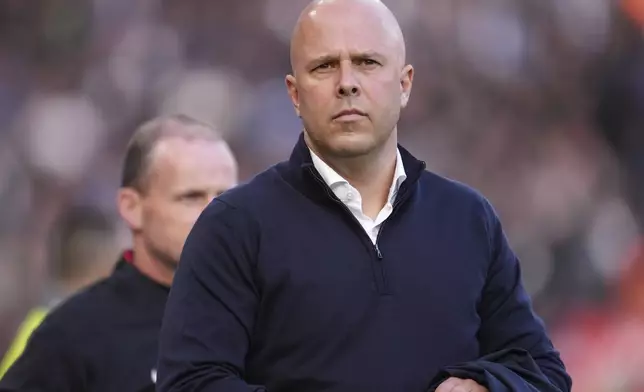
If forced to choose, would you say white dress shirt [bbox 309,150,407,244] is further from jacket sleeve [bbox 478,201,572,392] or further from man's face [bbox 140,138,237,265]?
man's face [bbox 140,138,237,265]

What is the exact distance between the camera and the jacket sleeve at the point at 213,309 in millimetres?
1147

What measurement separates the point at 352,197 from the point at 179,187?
2.70 feet

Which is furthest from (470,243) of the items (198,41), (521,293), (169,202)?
(198,41)

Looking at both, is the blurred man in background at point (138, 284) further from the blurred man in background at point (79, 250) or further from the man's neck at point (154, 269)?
the blurred man in background at point (79, 250)

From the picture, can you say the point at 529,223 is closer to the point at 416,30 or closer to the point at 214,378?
the point at 416,30

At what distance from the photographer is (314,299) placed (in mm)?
1184

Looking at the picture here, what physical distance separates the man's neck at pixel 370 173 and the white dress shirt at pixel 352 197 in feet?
0.04

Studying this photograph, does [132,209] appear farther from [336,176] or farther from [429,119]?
[429,119]

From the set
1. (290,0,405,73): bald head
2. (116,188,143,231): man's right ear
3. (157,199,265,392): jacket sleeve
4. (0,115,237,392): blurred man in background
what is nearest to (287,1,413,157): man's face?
(290,0,405,73): bald head

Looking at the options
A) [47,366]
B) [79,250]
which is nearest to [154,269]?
[47,366]

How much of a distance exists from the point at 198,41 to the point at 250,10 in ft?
0.63

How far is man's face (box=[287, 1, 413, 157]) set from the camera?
4.07ft

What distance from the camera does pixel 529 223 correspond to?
3.62 meters

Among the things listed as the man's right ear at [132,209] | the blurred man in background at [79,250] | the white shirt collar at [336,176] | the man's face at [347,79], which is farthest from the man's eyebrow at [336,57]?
the blurred man in background at [79,250]
